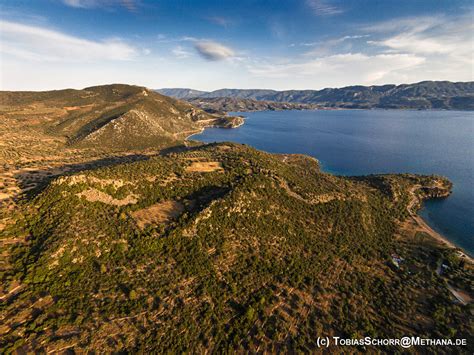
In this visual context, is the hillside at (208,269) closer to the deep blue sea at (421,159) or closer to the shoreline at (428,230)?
the shoreline at (428,230)

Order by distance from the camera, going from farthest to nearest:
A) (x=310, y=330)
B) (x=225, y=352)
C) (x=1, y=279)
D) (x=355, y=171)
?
1. (x=355, y=171)
2. (x=310, y=330)
3. (x=1, y=279)
4. (x=225, y=352)

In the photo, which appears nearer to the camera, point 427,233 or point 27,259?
point 27,259

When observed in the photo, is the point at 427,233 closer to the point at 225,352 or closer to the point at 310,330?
the point at 310,330

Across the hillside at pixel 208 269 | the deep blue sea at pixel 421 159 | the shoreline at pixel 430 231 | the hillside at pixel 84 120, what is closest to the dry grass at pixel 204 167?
the hillside at pixel 208 269

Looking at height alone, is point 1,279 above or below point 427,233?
above

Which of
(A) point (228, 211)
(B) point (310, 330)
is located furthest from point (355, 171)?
(B) point (310, 330)

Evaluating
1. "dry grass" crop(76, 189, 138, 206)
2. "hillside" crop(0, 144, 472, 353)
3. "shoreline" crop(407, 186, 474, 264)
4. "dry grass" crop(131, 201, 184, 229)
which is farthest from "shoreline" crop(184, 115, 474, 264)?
"dry grass" crop(76, 189, 138, 206)
